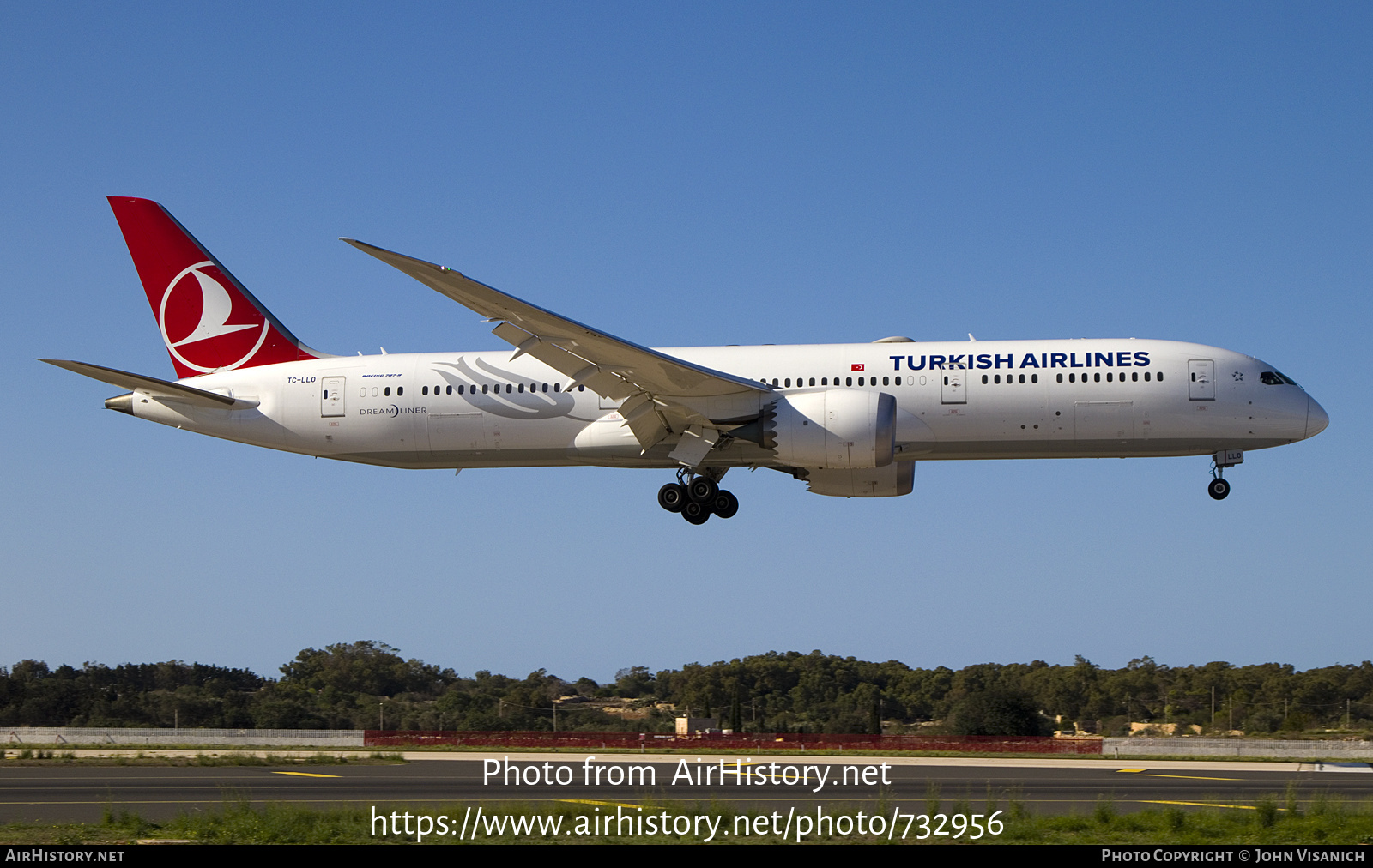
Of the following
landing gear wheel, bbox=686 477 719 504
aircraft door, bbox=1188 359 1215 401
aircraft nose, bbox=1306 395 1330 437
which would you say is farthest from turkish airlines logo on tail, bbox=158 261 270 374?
aircraft nose, bbox=1306 395 1330 437

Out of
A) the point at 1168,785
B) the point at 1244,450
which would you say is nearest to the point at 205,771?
the point at 1168,785

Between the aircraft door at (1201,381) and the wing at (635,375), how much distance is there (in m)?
9.80

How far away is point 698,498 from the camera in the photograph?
3266 centimetres

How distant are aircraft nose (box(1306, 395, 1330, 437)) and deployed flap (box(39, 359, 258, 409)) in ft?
87.5

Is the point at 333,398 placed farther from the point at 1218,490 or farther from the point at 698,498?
the point at 1218,490

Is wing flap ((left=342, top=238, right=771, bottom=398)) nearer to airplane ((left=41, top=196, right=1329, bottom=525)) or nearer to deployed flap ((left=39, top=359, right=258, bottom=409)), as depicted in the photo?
airplane ((left=41, top=196, right=1329, bottom=525))

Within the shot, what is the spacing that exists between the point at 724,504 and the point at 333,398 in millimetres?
10873

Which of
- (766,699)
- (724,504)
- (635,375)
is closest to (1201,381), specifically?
(724,504)

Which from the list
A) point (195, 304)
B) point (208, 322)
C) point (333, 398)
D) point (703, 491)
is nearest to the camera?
point (703, 491)
